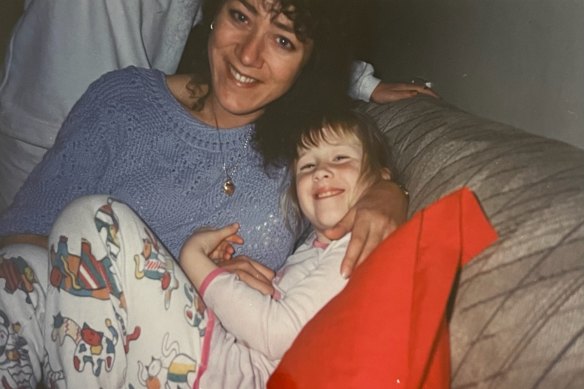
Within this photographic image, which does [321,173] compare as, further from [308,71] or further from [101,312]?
[101,312]

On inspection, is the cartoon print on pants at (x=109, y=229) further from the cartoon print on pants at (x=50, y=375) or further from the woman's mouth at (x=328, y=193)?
the woman's mouth at (x=328, y=193)

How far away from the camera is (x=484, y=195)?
0.77m

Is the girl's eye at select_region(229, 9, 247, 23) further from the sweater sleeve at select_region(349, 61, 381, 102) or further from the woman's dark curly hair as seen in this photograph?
the sweater sleeve at select_region(349, 61, 381, 102)

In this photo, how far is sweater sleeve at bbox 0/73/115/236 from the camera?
1035 millimetres

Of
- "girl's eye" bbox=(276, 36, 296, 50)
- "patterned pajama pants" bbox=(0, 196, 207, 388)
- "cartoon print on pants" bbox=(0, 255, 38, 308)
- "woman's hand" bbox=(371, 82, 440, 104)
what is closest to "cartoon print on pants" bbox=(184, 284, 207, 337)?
"patterned pajama pants" bbox=(0, 196, 207, 388)

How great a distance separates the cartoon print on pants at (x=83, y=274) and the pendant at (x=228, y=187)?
1.07 feet

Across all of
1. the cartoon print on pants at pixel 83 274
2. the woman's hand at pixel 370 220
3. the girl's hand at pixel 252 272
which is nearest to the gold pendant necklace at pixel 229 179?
the girl's hand at pixel 252 272

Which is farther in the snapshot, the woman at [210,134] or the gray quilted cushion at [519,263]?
the woman at [210,134]

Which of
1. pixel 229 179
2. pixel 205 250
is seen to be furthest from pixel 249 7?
pixel 205 250

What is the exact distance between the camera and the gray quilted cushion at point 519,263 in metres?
0.61

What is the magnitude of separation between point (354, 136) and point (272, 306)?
0.30 metres

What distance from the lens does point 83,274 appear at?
80cm

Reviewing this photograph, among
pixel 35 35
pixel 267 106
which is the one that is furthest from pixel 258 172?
pixel 35 35

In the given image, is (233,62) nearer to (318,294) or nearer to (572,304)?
(318,294)
